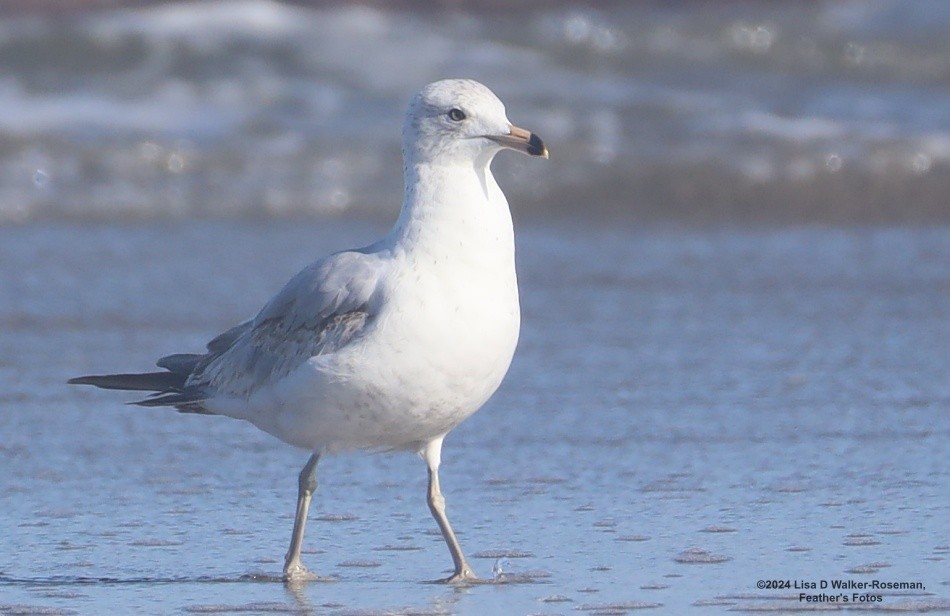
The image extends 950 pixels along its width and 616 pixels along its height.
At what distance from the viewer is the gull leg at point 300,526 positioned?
12.1 ft

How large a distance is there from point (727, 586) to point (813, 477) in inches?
41.5

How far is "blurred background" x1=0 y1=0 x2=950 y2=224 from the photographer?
381 inches

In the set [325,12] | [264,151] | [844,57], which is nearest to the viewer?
[264,151]

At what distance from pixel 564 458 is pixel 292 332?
1172 mm

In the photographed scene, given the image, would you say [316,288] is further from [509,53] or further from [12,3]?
[12,3]

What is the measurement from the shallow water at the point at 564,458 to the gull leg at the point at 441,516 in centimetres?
7

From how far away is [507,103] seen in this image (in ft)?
40.0

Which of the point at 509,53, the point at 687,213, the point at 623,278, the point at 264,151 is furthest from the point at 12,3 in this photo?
the point at 623,278

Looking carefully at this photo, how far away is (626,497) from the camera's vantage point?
4312 millimetres

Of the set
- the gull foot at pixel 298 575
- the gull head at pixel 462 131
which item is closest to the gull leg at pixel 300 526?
the gull foot at pixel 298 575

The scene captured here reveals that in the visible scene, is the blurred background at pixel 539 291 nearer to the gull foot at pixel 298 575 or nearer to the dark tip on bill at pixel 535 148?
the gull foot at pixel 298 575
